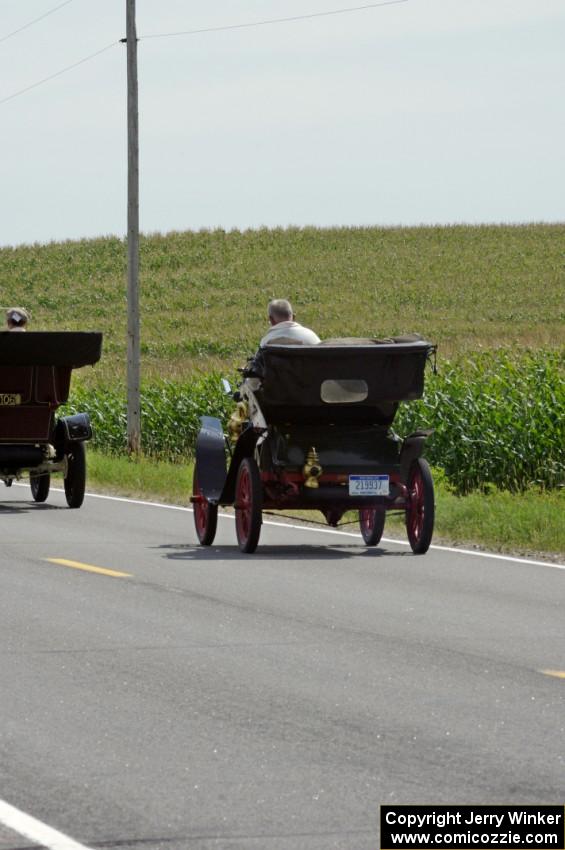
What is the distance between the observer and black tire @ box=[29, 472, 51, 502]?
854 inches

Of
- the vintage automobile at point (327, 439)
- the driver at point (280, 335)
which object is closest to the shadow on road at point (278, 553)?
the vintage automobile at point (327, 439)

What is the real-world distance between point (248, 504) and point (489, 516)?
3485 millimetres

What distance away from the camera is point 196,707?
8125 millimetres

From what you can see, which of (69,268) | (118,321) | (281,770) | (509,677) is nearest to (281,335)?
(509,677)

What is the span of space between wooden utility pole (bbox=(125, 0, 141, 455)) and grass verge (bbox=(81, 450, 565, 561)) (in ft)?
19.9

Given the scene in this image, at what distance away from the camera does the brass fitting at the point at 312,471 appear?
1485cm

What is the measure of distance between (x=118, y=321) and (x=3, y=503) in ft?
172

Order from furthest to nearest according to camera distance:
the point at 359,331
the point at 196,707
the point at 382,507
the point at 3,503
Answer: the point at 359,331 < the point at 3,503 < the point at 382,507 < the point at 196,707

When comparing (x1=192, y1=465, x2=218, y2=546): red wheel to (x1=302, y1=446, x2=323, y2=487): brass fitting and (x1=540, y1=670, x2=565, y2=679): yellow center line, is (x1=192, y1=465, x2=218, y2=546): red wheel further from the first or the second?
(x1=540, y1=670, x2=565, y2=679): yellow center line

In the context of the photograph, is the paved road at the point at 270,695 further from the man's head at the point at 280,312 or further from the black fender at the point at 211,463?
the man's head at the point at 280,312

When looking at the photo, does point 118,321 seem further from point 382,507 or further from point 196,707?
point 196,707

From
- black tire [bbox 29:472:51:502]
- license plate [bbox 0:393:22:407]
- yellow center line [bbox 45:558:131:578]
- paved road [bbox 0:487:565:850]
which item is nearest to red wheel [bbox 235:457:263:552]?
paved road [bbox 0:487:565:850]

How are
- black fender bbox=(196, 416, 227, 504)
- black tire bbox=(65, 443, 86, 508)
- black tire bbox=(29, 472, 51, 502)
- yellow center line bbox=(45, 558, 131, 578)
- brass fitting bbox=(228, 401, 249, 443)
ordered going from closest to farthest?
yellow center line bbox=(45, 558, 131, 578), brass fitting bbox=(228, 401, 249, 443), black fender bbox=(196, 416, 227, 504), black tire bbox=(65, 443, 86, 508), black tire bbox=(29, 472, 51, 502)

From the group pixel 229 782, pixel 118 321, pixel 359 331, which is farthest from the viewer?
pixel 118 321
